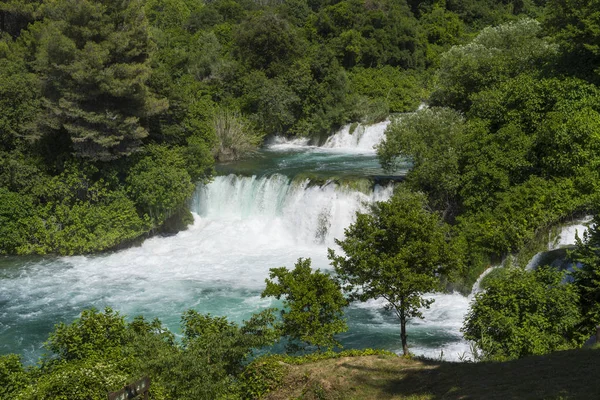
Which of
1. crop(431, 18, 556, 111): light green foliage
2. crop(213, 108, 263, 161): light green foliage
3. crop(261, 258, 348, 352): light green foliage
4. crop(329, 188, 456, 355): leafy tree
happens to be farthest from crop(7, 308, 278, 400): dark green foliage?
crop(213, 108, 263, 161): light green foliage

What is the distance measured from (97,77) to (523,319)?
1789cm

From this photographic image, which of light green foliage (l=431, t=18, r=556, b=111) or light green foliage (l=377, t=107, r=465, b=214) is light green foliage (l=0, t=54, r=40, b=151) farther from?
light green foliage (l=431, t=18, r=556, b=111)

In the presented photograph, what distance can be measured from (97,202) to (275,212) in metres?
7.37

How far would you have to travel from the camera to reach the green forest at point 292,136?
11.9 meters

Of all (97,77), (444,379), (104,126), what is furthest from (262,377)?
(104,126)

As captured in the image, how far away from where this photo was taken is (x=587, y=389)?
8.73m

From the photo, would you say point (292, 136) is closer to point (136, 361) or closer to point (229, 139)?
point (229, 139)

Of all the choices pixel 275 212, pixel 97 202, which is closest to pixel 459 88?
pixel 275 212

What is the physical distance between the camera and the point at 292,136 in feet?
126

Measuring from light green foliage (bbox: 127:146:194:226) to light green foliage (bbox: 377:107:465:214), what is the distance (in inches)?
336

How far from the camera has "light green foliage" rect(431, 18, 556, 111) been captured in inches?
987

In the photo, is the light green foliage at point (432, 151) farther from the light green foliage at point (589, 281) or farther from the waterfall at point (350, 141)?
the waterfall at point (350, 141)

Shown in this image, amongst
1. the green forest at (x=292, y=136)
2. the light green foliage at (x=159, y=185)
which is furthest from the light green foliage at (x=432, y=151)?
the light green foliage at (x=159, y=185)

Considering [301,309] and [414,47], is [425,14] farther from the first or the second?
[301,309]
